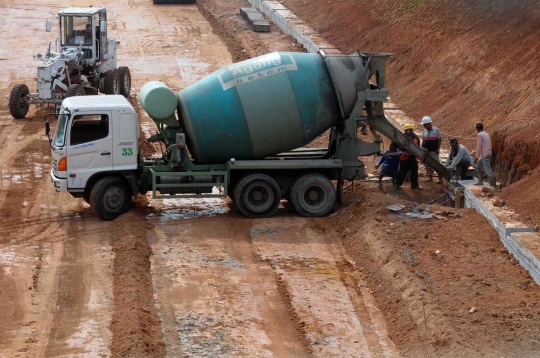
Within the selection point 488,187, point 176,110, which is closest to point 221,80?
point 176,110

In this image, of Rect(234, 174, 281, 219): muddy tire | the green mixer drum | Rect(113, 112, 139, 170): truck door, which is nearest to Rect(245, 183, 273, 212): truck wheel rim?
Rect(234, 174, 281, 219): muddy tire

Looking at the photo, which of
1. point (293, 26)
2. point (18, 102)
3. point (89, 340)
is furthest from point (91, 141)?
point (293, 26)

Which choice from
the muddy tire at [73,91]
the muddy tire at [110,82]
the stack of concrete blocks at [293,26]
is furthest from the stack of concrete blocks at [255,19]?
the muddy tire at [73,91]

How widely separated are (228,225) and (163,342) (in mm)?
5379

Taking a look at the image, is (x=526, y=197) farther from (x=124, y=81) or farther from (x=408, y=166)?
(x=124, y=81)

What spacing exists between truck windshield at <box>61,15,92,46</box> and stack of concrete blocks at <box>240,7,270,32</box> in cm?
1019

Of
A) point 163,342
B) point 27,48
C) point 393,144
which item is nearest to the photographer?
point 163,342

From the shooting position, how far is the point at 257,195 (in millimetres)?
17734

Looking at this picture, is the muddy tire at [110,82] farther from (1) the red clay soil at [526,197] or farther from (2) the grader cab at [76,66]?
(1) the red clay soil at [526,197]

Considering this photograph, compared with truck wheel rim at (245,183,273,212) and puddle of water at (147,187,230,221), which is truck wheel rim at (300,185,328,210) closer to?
truck wheel rim at (245,183,273,212)

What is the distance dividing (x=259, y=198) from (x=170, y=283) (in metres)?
3.88

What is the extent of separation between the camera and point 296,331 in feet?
41.7

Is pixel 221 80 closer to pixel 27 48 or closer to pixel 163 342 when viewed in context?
pixel 163 342

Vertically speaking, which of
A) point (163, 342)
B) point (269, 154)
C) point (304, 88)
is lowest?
point (163, 342)
